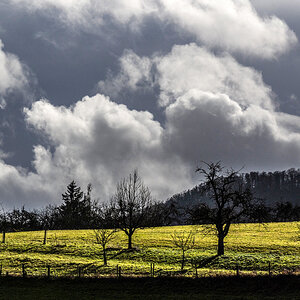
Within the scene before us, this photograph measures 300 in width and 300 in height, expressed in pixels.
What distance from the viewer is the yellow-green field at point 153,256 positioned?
45281mm

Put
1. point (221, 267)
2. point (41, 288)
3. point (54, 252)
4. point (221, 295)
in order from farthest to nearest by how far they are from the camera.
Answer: point (54, 252), point (221, 267), point (41, 288), point (221, 295)

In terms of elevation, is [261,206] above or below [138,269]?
above

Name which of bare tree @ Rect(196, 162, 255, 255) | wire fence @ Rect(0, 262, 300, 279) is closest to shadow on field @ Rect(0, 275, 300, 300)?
wire fence @ Rect(0, 262, 300, 279)

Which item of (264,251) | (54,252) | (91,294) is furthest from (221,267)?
(54,252)

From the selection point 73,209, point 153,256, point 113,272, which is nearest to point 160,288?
point 113,272

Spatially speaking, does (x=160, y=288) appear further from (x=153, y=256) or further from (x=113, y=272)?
(x=153, y=256)

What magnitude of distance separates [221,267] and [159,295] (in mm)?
17051

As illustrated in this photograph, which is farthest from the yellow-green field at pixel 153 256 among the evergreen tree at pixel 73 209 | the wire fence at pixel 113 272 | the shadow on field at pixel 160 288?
the evergreen tree at pixel 73 209

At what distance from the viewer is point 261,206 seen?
58719mm

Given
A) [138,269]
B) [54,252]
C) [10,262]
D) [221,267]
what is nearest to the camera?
[138,269]

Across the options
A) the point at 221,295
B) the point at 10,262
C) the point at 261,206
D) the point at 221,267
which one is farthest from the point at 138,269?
the point at 261,206

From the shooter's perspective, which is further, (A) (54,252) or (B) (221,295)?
(A) (54,252)

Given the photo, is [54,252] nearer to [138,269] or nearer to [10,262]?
[10,262]

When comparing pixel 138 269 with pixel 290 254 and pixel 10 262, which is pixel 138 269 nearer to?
pixel 10 262
